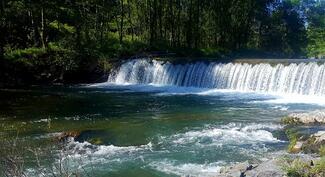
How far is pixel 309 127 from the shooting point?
57.2 feet

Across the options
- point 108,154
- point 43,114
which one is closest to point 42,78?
point 43,114

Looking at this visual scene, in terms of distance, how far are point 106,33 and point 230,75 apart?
19565mm

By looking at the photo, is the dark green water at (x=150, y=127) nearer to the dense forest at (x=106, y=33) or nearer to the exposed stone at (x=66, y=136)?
the exposed stone at (x=66, y=136)

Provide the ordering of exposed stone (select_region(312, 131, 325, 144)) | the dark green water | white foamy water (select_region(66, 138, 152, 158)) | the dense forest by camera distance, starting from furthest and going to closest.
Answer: the dense forest → white foamy water (select_region(66, 138, 152, 158)) → the dark green water → exposed stone (select_region(312, 131, 325, 144))

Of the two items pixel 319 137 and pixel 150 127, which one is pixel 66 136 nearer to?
pixel 150 127

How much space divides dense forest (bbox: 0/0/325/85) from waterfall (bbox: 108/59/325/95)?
3.01 metres

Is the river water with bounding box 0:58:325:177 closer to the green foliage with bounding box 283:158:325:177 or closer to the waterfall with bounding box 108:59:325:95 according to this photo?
the waterfall with bounding box 108:59:325:95

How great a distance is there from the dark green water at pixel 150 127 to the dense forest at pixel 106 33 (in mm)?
6772

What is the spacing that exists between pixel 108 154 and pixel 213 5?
4048 centimetres

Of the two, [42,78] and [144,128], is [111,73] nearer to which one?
[42,78]

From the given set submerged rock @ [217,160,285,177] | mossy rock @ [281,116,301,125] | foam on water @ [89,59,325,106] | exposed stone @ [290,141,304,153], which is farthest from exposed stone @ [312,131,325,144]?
foam on water @ [89,59,325,106]

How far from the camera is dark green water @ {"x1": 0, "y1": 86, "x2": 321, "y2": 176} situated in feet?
46.5

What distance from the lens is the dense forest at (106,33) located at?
39250 millimetres

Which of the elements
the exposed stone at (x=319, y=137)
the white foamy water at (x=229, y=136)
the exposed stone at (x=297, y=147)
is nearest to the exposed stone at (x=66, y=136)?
the white foamy water at (x=229, y=136)
